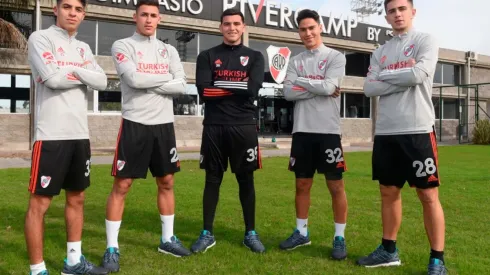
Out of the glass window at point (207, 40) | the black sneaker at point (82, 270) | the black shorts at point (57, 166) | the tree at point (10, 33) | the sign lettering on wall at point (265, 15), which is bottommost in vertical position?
the black sneaker at point (82, 270)

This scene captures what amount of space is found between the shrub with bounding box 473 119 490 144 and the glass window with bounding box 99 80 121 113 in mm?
20429

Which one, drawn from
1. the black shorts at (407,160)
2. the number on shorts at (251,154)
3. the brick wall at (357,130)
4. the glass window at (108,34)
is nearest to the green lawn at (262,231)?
the black shorts at (407,160)

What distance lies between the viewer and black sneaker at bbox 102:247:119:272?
366 centimetres

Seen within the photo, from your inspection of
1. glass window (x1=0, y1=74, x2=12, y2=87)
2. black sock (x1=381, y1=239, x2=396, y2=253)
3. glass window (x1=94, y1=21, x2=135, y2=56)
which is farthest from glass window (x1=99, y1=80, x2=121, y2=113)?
black sock (x1=381, y1=239, x2=396, y2=253)

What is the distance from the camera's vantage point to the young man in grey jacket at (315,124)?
433 cm

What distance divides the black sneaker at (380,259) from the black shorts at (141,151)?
199 cm

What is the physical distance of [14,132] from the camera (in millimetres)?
18047

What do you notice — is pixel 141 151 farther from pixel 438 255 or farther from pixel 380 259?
pixel 438 255

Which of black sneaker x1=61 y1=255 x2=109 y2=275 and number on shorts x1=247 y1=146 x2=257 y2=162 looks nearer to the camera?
black sneaker x1=61 y1=255 x2=109 y2=275

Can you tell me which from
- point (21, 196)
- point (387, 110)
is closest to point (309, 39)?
point (387, 110)

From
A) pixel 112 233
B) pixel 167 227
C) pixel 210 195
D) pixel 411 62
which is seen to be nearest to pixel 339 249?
pixel 210 195

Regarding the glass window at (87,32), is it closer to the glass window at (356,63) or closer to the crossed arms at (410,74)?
the glass window at (356,63)

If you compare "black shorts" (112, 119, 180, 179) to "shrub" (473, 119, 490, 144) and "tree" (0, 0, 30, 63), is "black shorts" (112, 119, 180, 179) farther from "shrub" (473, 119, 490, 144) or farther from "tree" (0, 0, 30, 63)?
"shrub" (473, 119, 490, 144)

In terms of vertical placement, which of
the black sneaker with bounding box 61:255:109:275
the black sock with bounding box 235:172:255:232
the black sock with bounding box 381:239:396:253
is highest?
the black sock with bounding box 235:172:255:232
